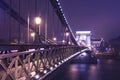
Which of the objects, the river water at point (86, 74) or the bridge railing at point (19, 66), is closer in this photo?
the bridge railing at point (19, 66)

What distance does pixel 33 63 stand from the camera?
31.1 ft

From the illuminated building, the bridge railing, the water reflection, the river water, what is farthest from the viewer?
the illuminated building

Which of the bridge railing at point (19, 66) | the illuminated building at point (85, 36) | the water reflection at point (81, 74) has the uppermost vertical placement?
the illuminated building at point (85, 36)

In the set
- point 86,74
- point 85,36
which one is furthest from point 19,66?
point 85,36

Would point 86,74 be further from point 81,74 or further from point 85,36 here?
point 85,36

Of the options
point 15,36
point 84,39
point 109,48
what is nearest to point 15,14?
point 15,36

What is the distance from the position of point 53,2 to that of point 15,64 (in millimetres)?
23053

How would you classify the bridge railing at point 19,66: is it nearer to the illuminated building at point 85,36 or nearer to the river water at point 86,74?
the river water at point 86,74

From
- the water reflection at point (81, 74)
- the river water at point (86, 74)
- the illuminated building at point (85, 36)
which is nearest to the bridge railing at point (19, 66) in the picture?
the river water at point (86, 74)

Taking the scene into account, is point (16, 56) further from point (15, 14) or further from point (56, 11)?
point (56, 11)

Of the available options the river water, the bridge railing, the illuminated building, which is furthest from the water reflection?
the illuminated building

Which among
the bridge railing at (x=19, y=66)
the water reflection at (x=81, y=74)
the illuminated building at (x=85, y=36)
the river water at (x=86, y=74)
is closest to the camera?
the bridge railing at (x=19, y=66)

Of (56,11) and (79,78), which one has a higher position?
(56,11)

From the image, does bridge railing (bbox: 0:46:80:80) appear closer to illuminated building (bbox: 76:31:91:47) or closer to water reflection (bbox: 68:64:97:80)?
water reflection (bbox: 68:64:97:80)
